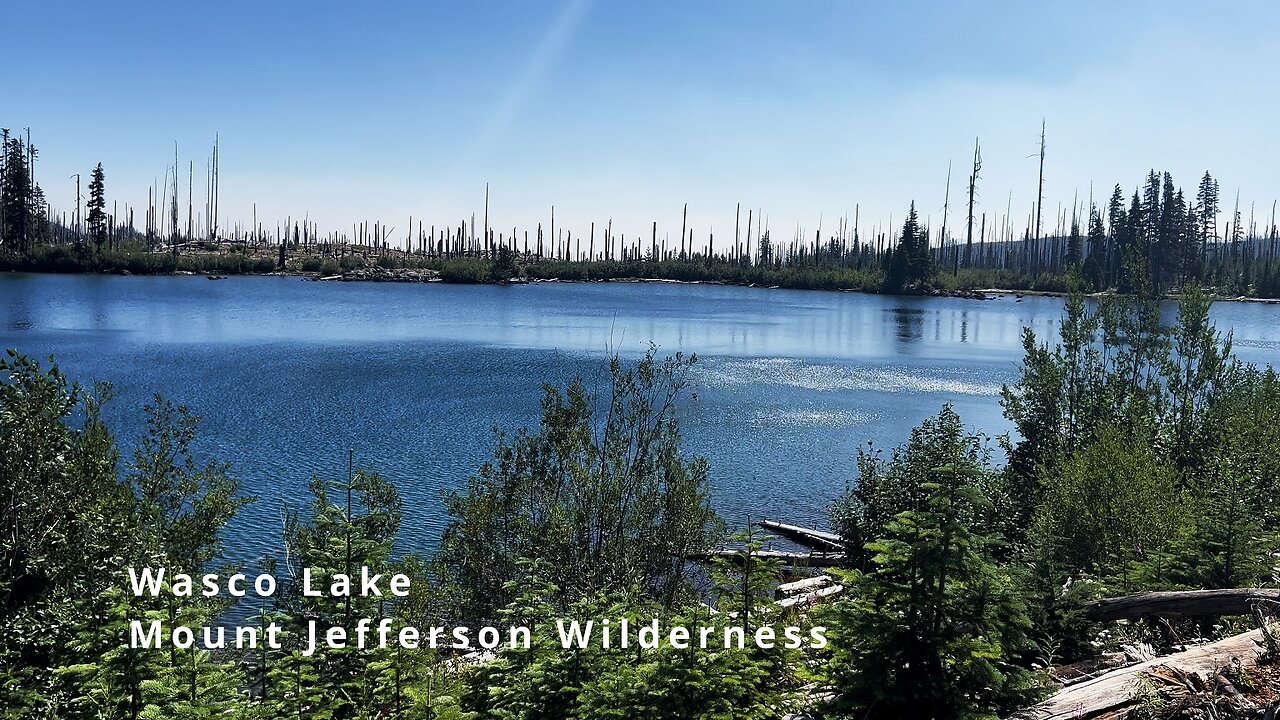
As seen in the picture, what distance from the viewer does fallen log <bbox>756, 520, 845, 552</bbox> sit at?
1875 cm

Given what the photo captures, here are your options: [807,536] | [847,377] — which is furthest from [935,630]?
[847,377]

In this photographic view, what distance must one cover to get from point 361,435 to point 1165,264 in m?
120

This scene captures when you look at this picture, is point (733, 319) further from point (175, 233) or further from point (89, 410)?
point (175, 233)

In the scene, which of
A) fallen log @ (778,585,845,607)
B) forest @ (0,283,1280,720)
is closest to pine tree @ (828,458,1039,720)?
forest @ (0,283,1280,720)

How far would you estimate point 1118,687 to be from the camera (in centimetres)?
631

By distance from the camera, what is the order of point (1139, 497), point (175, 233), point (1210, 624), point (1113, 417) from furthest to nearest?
point (175, 233), point (1113, 417), point (1139, 497), point (1210, 624)

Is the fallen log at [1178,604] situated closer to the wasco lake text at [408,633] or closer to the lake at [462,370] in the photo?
the wasco lake text at [408,633]

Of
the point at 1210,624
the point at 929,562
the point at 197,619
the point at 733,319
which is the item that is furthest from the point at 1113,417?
the point at 733,319

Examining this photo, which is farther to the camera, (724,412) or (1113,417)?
(724,412)

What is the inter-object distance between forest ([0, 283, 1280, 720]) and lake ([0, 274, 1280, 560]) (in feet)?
12.9

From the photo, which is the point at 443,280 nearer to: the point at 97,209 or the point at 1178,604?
the point at 97,209

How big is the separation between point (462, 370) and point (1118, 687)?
3628 cm

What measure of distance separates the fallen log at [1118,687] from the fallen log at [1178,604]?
→ 3.99 ft

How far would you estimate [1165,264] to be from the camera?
117000 millimetres
